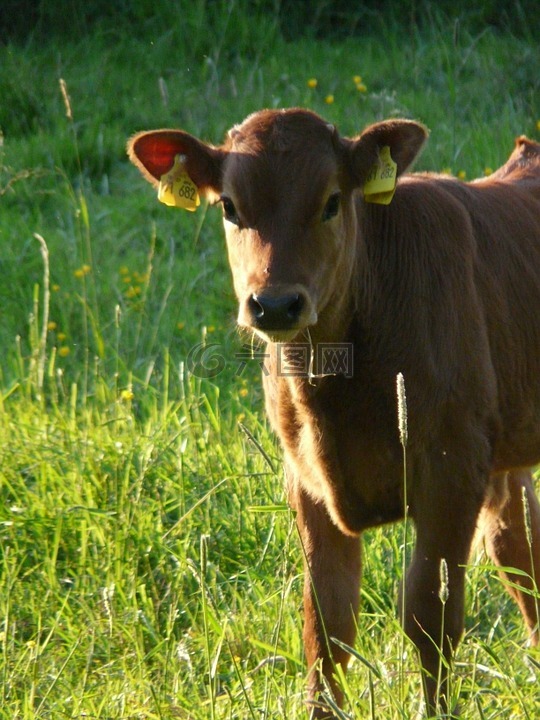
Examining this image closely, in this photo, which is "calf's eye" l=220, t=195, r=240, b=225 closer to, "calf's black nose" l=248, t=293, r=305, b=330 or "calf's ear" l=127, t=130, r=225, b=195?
"calf's ear" l=127, t=130, r=225, b=195

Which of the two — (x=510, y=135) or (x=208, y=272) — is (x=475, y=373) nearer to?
(x=208, y=272)

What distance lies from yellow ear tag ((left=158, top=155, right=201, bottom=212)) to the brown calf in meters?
0.04

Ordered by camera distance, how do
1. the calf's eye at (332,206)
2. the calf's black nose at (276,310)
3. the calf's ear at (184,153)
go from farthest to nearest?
the calf's ear at (184,153) → the calf's eye at (332,206) → the calf's black nose at (276,310)

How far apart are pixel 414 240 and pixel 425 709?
1519 mm

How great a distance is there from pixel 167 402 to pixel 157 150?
5.17 ft

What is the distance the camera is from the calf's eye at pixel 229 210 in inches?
157

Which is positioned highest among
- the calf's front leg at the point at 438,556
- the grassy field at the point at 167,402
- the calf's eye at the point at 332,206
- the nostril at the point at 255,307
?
the calf's eye at the point at 332,206

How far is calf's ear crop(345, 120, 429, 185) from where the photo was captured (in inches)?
160

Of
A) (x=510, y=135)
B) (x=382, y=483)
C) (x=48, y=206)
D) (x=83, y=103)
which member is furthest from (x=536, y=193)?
(x=83, y=103)

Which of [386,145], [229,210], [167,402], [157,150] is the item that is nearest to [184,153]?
[157,150]

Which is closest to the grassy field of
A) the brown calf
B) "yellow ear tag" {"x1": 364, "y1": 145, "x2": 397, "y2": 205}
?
the brown calf

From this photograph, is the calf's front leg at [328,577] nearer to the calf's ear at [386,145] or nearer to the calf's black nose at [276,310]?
the calf's black nose at [276,310]

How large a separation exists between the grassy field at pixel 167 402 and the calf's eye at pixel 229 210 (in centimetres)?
88

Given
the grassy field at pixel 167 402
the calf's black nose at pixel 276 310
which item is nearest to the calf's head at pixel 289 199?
the calf's black nose at pixel 276 310
